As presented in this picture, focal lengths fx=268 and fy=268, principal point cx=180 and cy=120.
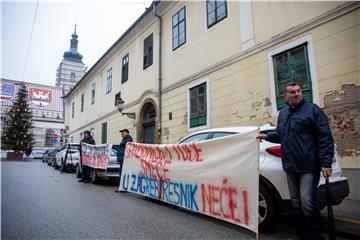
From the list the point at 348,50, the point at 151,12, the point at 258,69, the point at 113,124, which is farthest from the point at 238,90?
the point at 113,124

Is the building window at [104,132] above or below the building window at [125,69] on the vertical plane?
below

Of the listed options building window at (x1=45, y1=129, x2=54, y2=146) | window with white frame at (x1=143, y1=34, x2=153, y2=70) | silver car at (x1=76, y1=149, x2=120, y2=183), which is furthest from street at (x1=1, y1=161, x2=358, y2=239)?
building window at (x1=45, y1=129, x2=54, y2=146)

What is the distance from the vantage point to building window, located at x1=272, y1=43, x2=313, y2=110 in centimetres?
700

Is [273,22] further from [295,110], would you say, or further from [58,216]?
[58,216]

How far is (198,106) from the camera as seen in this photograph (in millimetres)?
10656

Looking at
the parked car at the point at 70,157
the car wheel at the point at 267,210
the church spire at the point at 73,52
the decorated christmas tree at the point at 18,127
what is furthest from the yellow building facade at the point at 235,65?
the church spire at the point at 73,52

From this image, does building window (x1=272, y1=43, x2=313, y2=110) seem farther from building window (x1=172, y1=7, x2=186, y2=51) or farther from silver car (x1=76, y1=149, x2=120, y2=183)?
silver car (x1=76, y1=149, x2=120, y2=183)

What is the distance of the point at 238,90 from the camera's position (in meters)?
8.74

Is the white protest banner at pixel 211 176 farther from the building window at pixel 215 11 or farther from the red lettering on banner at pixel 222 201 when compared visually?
the building window at pixel 215 11

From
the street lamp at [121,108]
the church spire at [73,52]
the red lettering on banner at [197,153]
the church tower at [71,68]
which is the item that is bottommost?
the red lettering on banner at [197,153]

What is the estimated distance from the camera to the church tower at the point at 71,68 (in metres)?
70.7

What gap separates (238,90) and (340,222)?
5.33 meters

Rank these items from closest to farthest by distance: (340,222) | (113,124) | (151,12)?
1. (340,222)
2. (151,12)
3. (113,124)

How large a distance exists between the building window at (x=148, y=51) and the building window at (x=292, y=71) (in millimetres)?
8171
